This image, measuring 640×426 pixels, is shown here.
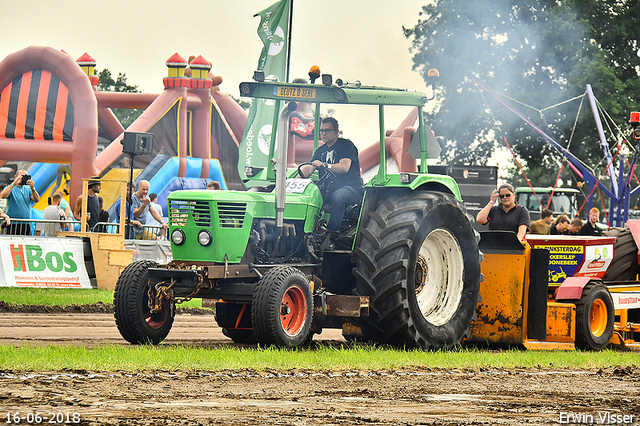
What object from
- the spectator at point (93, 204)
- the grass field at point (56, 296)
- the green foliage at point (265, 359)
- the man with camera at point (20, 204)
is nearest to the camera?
the green foliage at point (265, 359)

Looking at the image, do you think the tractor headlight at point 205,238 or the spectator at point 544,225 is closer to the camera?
the tractor headlight at point 205,238

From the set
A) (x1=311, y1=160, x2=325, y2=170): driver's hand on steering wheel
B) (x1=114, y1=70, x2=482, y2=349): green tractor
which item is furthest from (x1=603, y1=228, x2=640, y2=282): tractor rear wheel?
(x1=311, y1=160, x2=325, y2=170): driver's hand on steering wheel

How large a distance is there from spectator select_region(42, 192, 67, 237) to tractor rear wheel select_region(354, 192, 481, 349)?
30.1 ft

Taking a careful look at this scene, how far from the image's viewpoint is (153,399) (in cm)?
537

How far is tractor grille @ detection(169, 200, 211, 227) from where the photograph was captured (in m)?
8.55

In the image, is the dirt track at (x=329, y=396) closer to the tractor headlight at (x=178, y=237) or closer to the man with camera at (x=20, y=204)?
the tractor headlight at (x=178, y=237)

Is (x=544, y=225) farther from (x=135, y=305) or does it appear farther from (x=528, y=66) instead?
(x=528, y=66)

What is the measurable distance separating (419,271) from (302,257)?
4.08 feet

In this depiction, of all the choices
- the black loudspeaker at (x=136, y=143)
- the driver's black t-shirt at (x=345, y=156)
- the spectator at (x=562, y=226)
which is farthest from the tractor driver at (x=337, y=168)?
the spectator at (x=562, y=226)

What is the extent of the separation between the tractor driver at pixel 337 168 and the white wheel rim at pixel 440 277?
101 cm

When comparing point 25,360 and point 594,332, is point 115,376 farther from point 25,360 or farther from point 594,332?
point 594,332

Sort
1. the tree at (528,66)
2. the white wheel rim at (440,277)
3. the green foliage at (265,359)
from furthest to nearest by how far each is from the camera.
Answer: the tree at (528,66) → the white wheel rim at (440,277) → the green foliage at (265,359)

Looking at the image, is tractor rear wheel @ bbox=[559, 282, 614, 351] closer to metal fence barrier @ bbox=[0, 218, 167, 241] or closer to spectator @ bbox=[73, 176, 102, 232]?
metal fence barrier @ bbox=[0, 218, 167, 241]

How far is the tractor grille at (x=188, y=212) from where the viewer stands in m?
8.55
